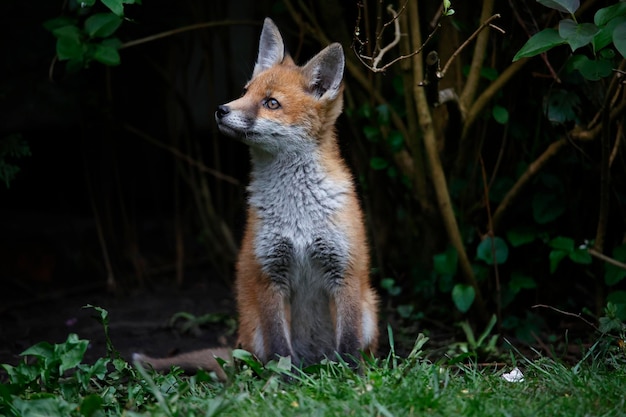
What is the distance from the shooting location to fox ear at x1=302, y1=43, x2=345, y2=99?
4246mm

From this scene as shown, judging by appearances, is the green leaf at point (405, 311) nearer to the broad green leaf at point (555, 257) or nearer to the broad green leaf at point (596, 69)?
the broad green leaf at point (555, 257)

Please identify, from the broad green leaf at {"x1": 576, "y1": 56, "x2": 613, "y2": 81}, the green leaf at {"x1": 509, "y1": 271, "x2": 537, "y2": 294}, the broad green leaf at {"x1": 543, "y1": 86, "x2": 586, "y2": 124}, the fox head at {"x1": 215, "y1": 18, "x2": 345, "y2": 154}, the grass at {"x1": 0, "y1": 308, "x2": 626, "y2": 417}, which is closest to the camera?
the grass at {"x1": 0, "y1": 308, "x2": 626, "y2": 417}

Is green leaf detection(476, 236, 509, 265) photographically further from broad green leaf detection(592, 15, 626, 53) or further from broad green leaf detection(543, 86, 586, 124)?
broad green leaf detection(592, 15, 626, 53)

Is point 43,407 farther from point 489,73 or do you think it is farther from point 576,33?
point 489,73

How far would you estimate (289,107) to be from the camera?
13.8 ft

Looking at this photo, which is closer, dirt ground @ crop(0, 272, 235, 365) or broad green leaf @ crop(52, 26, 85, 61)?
broad green leaf @ crop(52, 26, 85, 61)

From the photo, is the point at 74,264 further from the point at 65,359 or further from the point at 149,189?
the point at 65,359

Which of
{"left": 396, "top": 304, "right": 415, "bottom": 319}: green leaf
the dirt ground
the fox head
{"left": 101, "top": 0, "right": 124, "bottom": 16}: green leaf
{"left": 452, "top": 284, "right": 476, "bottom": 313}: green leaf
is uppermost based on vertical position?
{"left": 101, "top": 0, "right": 124, "bottom": 16}: green leaf

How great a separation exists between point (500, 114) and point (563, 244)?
2.79ft

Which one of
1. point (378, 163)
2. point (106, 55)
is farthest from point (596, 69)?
point (106, 55)

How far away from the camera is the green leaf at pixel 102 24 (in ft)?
15.0

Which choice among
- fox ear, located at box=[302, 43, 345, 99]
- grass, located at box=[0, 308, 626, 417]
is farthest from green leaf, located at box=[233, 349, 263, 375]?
fox ear, located at box=[302, 43, 345, 99]

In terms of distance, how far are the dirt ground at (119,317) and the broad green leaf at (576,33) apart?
9.95 ft

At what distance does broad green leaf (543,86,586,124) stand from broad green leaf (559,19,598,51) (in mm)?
A: 1106
